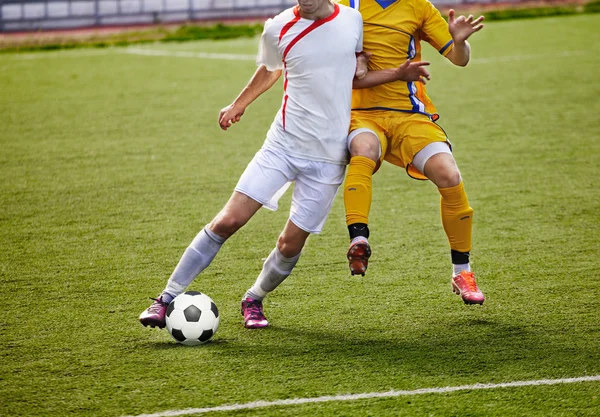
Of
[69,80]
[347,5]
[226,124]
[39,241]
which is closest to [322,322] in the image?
[226,124]

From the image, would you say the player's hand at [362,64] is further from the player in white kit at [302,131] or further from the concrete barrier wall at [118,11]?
the concrete barrier wall at [118,11]

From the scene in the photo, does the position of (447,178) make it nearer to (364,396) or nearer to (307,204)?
(307,204)

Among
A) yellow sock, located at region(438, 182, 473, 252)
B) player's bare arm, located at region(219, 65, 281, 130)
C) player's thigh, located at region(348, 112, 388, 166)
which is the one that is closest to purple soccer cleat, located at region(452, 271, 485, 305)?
yellow sock, located at region(438, 182, 473, 252)

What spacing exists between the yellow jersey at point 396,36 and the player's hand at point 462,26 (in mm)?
101

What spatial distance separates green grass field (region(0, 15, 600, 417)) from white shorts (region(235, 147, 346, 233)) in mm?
659

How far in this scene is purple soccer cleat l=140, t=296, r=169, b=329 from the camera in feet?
14.4

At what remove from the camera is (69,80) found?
12555 millimetres

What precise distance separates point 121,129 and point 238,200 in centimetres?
561

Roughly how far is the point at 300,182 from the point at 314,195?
12cm

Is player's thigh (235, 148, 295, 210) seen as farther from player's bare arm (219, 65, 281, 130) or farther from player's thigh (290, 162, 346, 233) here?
player's bare arm (219, 65, 281, 130)

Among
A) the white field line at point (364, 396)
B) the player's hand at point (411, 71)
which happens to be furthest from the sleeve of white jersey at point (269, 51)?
the white field line at point (364, 396)

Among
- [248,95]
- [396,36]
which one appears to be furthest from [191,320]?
[396,36]

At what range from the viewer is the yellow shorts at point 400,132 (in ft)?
14.8

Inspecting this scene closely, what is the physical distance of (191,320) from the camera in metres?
4.33
